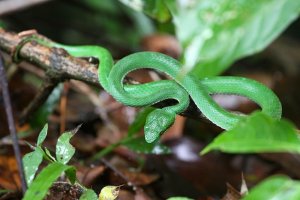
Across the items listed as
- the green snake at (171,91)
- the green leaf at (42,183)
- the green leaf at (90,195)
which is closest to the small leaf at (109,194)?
the green leaf at (90,195)

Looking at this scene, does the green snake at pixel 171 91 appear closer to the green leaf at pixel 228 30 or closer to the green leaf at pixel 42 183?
the green leaf at pixel 42 183

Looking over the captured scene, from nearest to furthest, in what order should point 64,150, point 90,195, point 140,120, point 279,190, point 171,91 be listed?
point 279,190
point 90,195
point 64,150
point 171,91
point 140,120

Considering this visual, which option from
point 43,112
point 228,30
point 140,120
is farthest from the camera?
point 43,112

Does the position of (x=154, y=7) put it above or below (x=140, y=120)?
above

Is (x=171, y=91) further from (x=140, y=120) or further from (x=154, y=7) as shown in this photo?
(x=154, y=7)

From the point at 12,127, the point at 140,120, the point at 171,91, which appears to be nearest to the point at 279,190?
the point at 12,127

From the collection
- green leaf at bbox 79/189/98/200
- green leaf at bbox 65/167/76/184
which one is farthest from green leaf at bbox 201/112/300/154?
green leaf at bbox 65/167/76/184

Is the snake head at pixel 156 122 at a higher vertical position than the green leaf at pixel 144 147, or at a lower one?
higher
